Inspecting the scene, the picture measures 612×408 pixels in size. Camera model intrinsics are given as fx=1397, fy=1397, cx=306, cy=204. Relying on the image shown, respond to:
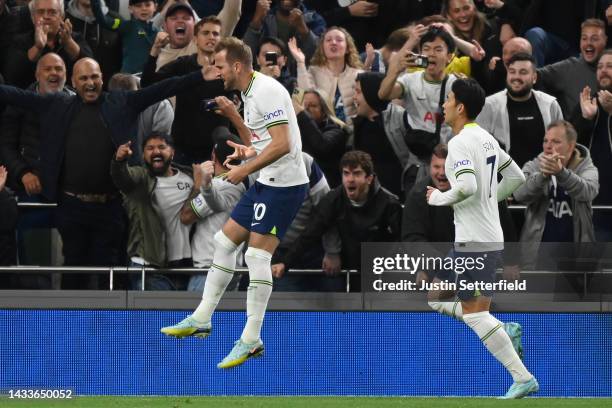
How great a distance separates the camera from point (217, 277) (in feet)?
36.6

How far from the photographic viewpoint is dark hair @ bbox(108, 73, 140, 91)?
45.8 feet

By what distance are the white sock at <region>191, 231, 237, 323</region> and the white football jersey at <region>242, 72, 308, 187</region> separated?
594mm

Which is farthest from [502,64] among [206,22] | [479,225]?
[479,225]

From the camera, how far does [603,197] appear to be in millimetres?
13977

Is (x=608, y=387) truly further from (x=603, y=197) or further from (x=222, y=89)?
(x=222, y=89)

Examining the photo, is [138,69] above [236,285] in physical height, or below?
above

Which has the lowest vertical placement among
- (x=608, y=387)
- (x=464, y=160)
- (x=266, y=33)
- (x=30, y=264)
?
(x=608, y=387)

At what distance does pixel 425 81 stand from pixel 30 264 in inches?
172

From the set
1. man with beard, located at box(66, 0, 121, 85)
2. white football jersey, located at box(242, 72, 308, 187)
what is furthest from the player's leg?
man with beard, located at box(66, 0, 121, 85)

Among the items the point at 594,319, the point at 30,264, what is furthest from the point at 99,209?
the point at 594,319

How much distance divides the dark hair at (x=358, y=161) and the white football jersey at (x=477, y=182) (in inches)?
76.9

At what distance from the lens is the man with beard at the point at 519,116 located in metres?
13.7

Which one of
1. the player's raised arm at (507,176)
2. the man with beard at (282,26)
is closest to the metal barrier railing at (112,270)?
the player's raised arm at (507,176)

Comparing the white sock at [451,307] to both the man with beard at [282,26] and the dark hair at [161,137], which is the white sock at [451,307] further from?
the man with beard at [282,26]
